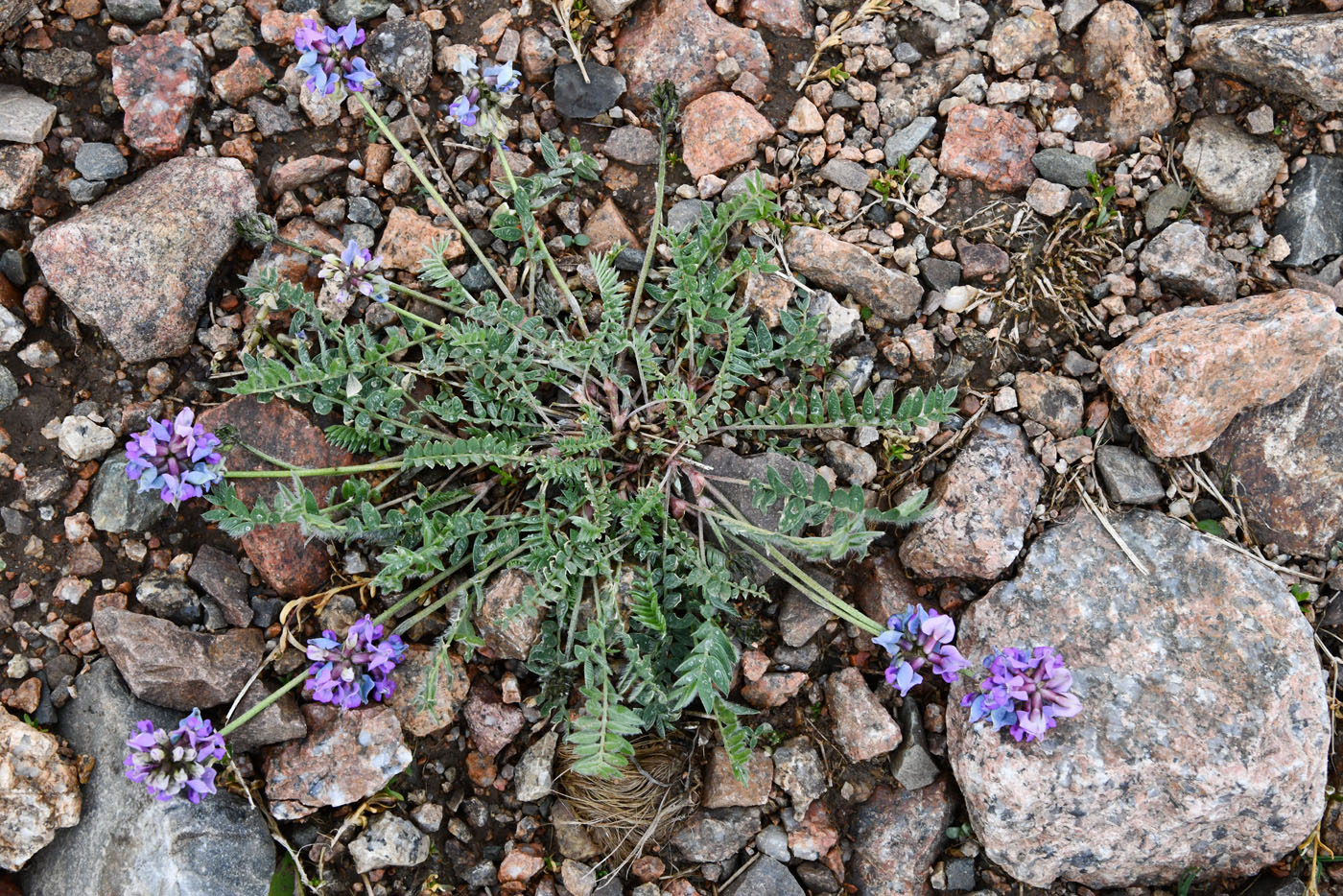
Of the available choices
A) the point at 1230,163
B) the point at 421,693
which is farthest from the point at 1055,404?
the point at 421,693

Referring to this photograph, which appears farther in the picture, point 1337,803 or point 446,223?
point 446,223

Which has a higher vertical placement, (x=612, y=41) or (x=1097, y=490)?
(x=612, y=41)

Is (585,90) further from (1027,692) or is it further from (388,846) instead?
(388,846)

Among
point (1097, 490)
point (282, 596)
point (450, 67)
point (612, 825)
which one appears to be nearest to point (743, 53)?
point (450, 67)

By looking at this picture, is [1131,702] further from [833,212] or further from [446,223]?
[446,223]

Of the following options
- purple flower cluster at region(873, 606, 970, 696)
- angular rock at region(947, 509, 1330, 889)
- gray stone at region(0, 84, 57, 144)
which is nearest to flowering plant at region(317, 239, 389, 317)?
gray stone at region(0, 84, 57, 144)

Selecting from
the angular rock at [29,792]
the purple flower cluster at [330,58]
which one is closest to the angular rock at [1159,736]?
the purple flower cluster at [330,58]

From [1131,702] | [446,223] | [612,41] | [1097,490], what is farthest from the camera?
[612,41]
